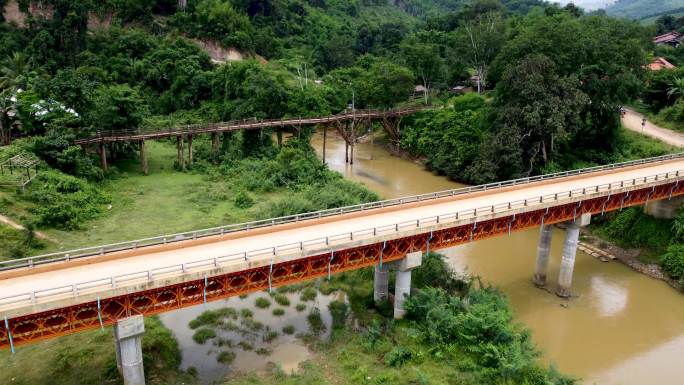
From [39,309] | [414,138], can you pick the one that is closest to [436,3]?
[414,138]

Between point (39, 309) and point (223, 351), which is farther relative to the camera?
point (223, 351)

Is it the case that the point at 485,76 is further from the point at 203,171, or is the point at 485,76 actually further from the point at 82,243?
the point at 82,243

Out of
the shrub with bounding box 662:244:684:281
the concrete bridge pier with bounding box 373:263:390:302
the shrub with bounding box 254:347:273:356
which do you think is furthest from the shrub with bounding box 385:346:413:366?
the shrub with bounding box 662:244:684:281

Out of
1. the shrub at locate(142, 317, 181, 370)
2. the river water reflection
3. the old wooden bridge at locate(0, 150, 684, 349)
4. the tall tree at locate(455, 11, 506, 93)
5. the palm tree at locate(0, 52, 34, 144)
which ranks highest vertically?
the tall tree at locate(455, 11, 506, 93)

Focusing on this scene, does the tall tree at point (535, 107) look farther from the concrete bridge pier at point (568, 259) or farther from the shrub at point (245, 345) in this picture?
the shrub at point (245, 345)

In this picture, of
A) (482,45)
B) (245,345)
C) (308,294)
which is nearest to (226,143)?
(308,294)

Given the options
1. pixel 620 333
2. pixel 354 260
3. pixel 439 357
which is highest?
pixel 354 260

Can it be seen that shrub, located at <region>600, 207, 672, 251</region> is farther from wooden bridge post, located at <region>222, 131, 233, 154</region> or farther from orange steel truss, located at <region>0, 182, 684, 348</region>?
wooden bridge post, located at <region>222, 131, 233, 154</region>

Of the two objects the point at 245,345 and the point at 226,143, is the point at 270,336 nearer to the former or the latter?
the point at 245,345
